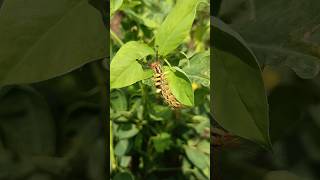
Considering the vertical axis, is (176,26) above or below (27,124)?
above

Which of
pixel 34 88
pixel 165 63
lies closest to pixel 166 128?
pixel 165 63

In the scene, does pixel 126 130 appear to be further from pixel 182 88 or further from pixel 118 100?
pixel 182 88

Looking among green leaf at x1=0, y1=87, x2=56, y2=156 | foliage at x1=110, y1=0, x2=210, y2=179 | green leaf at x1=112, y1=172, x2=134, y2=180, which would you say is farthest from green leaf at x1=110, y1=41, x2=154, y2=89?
green leaf at x1=112, y1=172, x2=134, y2=180

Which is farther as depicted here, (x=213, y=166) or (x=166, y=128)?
(x=166, y=128)

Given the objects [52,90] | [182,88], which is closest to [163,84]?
[182,88]

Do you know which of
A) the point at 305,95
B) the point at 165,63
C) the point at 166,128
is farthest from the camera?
the point at 166,128

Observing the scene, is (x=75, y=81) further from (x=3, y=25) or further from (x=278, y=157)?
(x=278, y=157)

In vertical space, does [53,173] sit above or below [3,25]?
below

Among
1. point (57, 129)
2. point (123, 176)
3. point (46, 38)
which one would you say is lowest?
point (123, 176)
